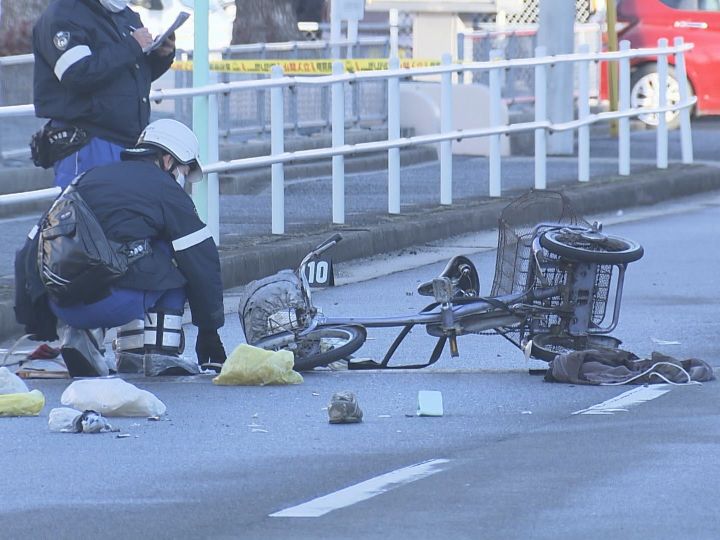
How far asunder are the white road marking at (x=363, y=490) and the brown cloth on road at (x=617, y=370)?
1.70m

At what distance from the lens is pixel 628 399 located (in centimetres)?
789

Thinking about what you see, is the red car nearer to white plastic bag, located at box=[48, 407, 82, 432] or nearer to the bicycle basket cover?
the bicycle basket cover

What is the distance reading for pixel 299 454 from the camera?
688cm

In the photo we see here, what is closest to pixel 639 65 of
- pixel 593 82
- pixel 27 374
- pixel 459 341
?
pixel 593 82

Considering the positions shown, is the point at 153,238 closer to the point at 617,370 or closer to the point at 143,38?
the point at 143,38

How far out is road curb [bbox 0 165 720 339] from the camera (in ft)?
38.7

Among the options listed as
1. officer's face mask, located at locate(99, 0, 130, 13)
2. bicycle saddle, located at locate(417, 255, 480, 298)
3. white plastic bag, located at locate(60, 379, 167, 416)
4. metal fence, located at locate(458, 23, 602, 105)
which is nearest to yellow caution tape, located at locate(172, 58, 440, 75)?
metal fence, located at locate(458, 23, 602, 105)

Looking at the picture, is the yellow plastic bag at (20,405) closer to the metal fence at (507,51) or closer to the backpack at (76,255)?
the backpack at (76,255)

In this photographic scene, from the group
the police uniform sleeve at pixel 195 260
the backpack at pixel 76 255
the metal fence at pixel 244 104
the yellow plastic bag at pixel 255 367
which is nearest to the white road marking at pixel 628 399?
the yellow plastic bag at pixel 255 367

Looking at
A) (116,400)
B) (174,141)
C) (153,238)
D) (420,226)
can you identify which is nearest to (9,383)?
(116,400)

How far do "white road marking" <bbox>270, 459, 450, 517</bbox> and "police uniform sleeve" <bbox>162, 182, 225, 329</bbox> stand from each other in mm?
2013

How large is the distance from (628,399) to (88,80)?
9.68 ft

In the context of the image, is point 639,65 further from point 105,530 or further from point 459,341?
point 105,530

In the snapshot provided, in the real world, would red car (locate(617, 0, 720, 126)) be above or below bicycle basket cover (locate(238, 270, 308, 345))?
above
